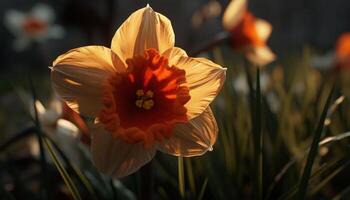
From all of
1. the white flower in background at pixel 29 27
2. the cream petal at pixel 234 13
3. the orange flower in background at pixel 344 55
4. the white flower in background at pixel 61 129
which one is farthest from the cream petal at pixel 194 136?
the white flower in background at pixel 29 27

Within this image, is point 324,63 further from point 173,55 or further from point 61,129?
point 173,55

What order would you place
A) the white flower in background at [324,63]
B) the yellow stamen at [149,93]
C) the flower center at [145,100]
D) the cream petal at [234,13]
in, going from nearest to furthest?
1. the flower center at [145,100]
2. the yellow stamen at [149,93]
3. the cream petal at [234,13]
4. the white flower in background at [324,63]

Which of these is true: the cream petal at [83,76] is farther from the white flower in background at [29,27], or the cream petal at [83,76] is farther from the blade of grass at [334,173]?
the white flower in background at [29,27]

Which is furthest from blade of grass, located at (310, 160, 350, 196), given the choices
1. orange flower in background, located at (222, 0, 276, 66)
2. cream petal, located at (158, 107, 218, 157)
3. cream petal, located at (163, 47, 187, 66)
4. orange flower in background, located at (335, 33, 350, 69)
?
orange flower in background, located at (335, 33, 350, 69)

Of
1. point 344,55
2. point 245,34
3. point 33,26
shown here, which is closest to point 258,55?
point 245,34

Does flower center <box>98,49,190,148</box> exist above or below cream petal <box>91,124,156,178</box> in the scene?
above

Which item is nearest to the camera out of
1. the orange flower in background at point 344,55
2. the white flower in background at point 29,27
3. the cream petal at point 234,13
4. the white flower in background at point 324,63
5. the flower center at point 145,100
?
the flower center at point 145,100

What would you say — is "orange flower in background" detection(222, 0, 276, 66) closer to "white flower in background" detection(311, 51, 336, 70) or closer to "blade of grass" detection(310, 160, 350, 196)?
"blade of grass" detection(310, 160, 350, 196)

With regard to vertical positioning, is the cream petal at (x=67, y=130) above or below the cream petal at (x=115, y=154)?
below
